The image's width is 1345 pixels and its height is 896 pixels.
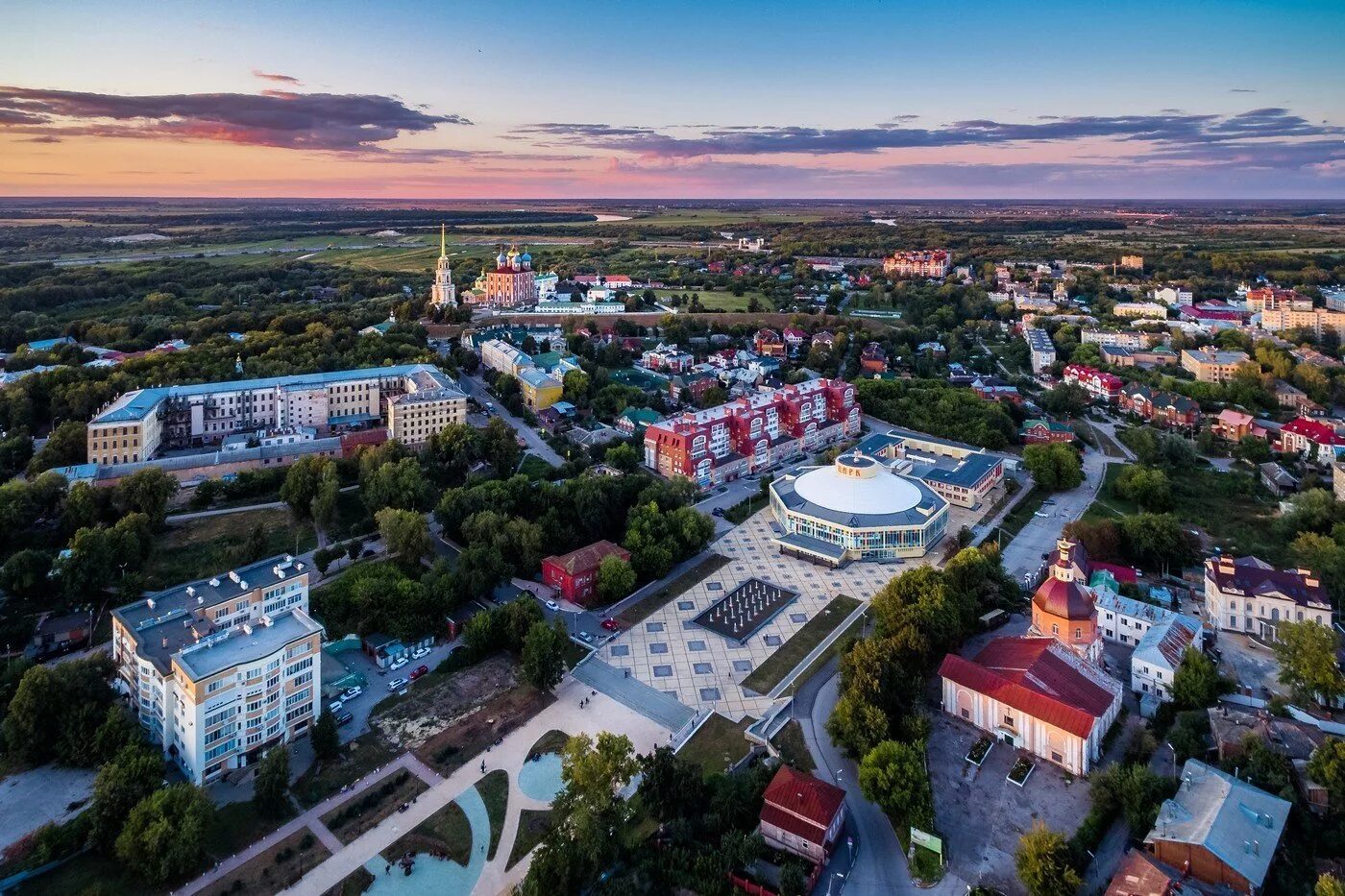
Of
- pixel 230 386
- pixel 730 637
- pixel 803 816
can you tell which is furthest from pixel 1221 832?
pixel 230 386

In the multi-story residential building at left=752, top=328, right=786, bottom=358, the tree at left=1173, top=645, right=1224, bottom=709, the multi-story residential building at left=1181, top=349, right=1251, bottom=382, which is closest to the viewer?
the tree at left=1173, top=645, right=1224, bottom=709

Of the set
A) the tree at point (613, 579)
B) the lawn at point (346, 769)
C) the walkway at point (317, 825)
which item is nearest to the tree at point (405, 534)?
the tree at point (613, 579)

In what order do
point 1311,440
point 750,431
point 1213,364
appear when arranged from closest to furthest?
point 750,431 → point 1311,440 → point 1213,364

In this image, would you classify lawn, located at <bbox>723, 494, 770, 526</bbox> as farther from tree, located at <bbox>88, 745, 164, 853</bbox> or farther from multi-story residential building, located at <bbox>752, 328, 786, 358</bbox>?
multi-story residential building, located at <bbox>752, 328, 786, 358</bbox>

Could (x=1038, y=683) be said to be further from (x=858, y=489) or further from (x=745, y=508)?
(x=745, y=508)

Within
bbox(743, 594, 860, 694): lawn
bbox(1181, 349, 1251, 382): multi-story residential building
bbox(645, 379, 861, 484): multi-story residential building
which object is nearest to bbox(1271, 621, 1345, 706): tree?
bbox(743, 594, 860, 694): lawn
